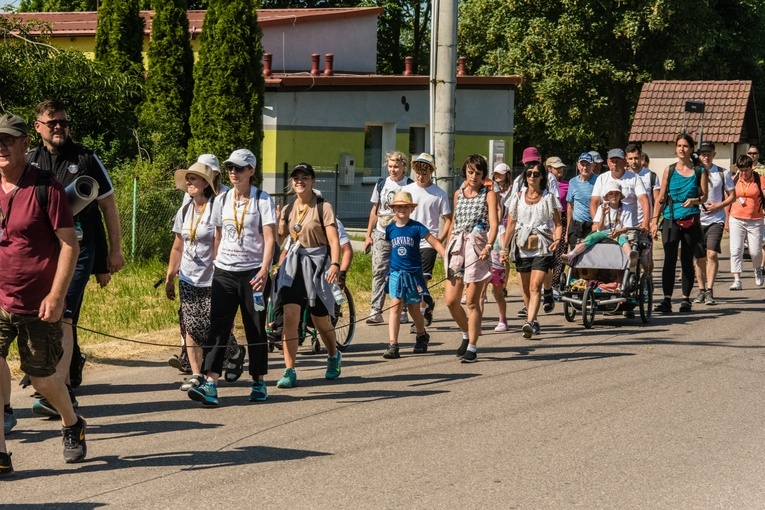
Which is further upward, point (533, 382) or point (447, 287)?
point (447, 287)

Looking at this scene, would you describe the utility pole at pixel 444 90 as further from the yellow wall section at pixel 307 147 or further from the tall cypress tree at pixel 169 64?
the yellow wall section at pixel 307 147

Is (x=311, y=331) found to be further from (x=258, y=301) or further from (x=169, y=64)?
(x=169, y=64)

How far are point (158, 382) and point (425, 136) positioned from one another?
85.9ft

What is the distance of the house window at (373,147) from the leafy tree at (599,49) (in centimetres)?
1155

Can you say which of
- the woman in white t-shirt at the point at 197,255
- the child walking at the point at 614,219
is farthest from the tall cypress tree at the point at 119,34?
the woman in white t-shirt at the point at 197,255

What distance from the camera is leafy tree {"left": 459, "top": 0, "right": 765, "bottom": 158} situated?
43.7 meters

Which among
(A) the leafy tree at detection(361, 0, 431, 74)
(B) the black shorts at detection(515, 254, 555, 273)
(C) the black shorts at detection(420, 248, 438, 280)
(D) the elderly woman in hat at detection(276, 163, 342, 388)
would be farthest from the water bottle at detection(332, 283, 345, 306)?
(A) the leafy tree at detection(361, 0, 431, 74)

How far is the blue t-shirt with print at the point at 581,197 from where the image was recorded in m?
15.1

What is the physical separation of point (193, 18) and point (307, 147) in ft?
27.2

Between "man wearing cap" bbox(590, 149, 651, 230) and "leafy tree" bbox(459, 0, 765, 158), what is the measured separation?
98.0 ft

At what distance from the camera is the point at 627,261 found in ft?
44.4

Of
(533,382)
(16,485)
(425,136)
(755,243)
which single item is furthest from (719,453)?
(425,136)

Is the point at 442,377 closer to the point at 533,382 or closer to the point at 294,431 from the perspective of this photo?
the point at 533,382

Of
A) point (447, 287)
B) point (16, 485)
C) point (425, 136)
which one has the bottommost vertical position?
point (16, 485)
